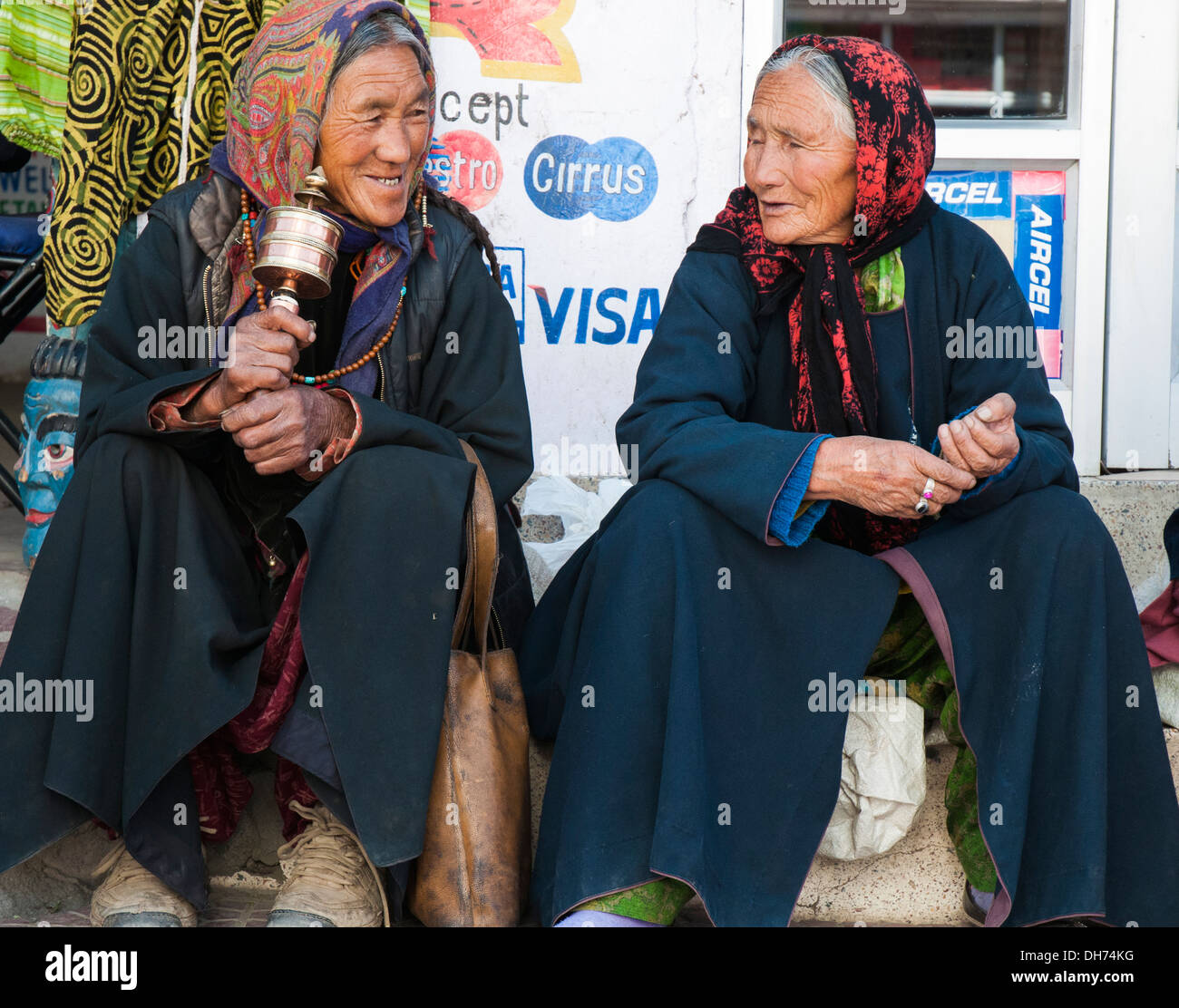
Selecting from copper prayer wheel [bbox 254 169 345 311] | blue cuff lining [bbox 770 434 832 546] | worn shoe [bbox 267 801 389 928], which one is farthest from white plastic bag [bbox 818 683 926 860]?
copper prayer wheel [bbox 254 169 345 311]

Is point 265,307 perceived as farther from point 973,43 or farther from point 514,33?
point 973,43

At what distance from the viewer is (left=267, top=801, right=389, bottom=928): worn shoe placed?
6.77 ft

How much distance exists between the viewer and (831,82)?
7.95 ft

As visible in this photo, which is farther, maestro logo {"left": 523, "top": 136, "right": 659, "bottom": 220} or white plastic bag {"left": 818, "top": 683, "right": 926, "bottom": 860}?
maestro logo {"left": 523, "top": 136, "right": 659, "bottom": 220}

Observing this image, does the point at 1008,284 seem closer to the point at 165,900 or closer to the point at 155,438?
the point at 155,438

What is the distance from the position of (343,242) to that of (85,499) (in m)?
0.74

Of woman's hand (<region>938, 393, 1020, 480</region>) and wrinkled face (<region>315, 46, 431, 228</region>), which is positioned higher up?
wrinkled face (<region>315, 46, 431, 228</region>)

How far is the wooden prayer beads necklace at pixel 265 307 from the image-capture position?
2.43 meters

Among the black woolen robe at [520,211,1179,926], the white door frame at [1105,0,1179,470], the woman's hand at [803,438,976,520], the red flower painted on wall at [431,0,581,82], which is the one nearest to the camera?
the black woolen robe at [520,211,1179,926]

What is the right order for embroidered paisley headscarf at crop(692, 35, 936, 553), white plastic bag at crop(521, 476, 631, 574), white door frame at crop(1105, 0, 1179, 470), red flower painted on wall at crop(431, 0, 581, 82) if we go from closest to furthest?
embroidered paisley headscarf at crop(692, 35, 936, 553), white plastic bag at crop(521, 476, 631, 574), red flower painted on wall at crop(431, 0, 581, 82), white door frame at crop(1105, 0, 1179, 470)

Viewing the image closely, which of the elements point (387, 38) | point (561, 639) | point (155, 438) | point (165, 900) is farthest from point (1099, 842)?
point (387, 38)

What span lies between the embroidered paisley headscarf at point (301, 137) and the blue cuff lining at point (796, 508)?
845 mm

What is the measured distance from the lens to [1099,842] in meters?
2.03

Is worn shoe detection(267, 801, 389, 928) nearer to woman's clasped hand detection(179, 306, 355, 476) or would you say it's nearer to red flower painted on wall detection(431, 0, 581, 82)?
woman's clasped hand detection(179, 306, 355, 476)
